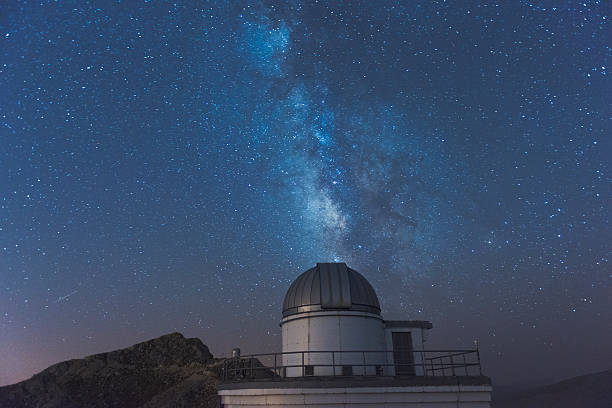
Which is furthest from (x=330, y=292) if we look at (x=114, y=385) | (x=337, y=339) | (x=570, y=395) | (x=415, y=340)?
(x=570, y=395)

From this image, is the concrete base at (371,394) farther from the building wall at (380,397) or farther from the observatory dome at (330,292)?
the observatory dome at (330,292)

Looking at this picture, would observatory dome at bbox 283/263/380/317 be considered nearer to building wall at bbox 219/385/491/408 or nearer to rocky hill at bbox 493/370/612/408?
building wall at bbox 219/385/491/408

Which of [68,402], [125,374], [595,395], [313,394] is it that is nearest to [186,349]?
[125,374]

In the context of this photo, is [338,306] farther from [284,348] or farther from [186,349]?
[186,349]

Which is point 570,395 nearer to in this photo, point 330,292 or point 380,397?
point 330,292

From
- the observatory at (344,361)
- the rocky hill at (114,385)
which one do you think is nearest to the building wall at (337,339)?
the observatory at (344,361)

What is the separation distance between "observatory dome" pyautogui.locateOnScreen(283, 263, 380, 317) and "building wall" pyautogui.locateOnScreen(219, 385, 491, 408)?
12.5 feet

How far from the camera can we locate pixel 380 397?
42.0 ft

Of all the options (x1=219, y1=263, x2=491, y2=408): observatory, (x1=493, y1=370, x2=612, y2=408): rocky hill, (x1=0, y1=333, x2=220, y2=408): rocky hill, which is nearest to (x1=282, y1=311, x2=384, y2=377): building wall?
(x1=219, y1=263, x2=491, y2=408): observatory

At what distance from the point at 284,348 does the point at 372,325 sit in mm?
3906

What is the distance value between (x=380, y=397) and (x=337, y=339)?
3189mm

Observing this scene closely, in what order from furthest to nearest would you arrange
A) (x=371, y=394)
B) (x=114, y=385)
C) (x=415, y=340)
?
(x=114, y=385), (x=415, y=340), (x=371, y=394)

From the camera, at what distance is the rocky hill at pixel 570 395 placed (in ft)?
347

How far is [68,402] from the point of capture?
36.8 metres
